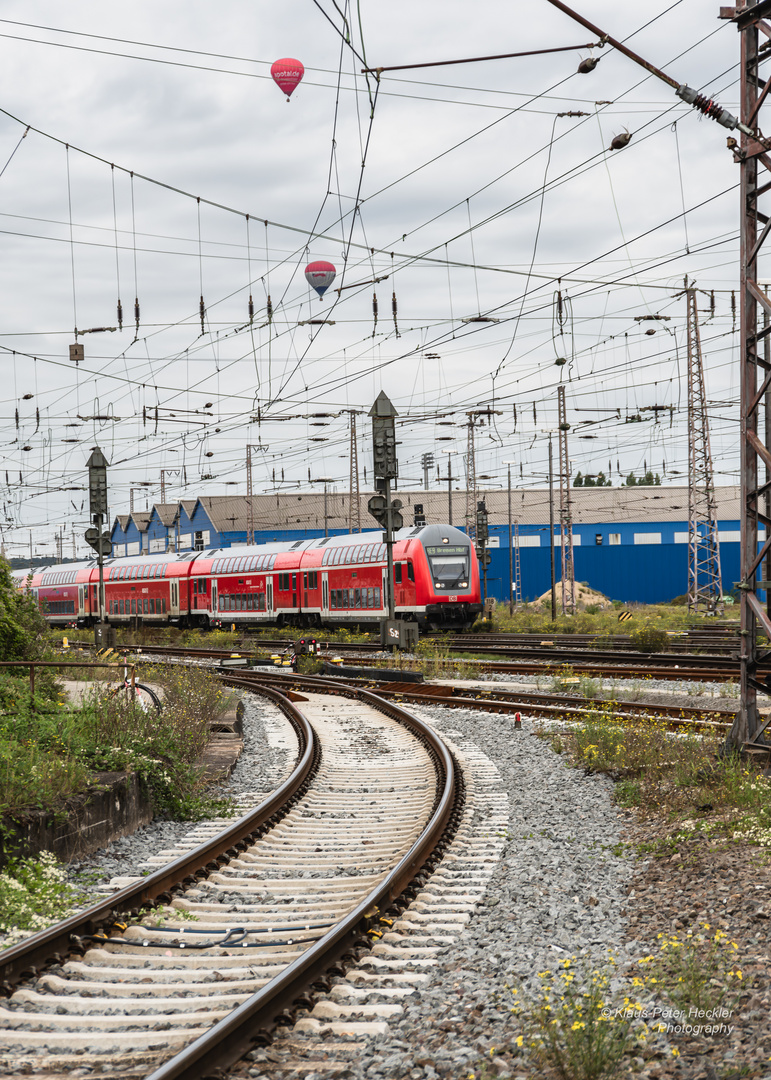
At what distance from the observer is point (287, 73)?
13.3 m

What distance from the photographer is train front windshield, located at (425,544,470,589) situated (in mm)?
32312

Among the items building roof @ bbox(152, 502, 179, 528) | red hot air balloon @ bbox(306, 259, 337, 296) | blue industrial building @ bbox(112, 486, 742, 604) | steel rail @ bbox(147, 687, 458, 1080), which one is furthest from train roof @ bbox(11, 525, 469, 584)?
building roof @ bbox(152, 502, 179, 528)

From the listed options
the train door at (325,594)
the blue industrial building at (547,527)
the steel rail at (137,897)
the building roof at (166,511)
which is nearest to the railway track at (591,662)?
the train door at (325,594)

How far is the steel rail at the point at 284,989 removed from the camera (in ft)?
13.4

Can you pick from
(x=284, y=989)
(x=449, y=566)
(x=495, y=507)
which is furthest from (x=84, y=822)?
(x=495, y=507)

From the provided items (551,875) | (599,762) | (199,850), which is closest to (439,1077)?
(551,875)

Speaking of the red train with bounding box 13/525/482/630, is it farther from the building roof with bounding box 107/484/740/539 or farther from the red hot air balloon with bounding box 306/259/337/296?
the building roof with bounding box 107/484/740/539

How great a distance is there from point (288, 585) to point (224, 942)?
110 feet

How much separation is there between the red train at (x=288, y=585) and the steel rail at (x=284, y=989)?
65.3ft

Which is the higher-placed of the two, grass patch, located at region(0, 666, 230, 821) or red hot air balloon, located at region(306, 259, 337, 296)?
red hot air balloon, located at region(306, 259, 337, 296)

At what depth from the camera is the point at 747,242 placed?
9.48 meters

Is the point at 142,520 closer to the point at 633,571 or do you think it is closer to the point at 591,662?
the point at 633,571

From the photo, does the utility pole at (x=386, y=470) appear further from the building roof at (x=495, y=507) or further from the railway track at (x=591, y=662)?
the building roof at (x=495, y=507)

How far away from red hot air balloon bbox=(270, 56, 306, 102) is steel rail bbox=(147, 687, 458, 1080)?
984 cm
